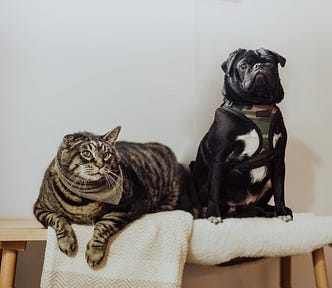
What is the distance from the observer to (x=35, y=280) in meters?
1.13

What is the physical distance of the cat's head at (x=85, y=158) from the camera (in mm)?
818

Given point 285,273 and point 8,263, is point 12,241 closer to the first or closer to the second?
point 8,263

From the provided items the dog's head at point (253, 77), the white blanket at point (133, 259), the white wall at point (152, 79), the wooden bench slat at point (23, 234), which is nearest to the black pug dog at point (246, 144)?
the dog's head at point (253, 77)

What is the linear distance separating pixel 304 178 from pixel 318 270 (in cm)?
37

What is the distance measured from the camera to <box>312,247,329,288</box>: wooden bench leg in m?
0.99

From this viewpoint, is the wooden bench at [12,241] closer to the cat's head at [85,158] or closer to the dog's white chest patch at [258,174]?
the cat's head at [85,158]

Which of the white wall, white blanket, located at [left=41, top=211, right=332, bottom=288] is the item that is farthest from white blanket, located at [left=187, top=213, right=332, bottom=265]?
the white wall

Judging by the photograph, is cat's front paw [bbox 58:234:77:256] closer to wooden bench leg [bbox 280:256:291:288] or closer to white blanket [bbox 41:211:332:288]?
white blanket [bbox 41:211:332:288]

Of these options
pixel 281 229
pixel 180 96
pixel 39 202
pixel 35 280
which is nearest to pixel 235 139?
pixel 281 229

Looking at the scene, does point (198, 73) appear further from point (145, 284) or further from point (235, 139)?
point (145, 284)

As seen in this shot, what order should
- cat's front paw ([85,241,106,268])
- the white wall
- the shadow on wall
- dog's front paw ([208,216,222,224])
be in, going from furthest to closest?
1. the shadow on wall
2. the white wall
3. dog's front paw ([208,216,222,224])
4. cat's front paw ([85,241,106,268])

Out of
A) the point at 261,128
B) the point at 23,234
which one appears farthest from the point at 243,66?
the point at 23,234

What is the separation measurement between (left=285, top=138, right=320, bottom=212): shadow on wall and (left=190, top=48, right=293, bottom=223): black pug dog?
0.31m

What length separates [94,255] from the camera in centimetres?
81
